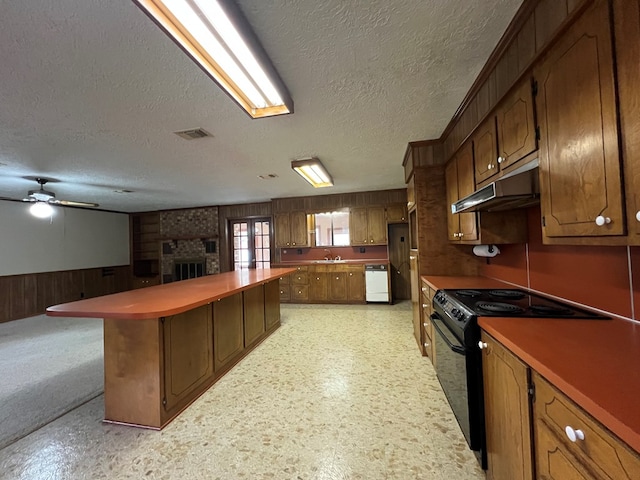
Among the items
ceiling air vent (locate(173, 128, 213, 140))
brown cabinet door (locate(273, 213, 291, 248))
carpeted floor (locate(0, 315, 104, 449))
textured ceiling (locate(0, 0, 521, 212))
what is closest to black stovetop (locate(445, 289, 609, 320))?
textured ceiling (locate(0, 0, 521, 212))

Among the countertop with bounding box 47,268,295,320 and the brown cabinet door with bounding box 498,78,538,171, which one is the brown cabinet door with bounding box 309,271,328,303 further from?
the brown cabinet door with bounding box 498,78,538,171

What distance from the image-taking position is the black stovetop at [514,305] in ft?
4.66

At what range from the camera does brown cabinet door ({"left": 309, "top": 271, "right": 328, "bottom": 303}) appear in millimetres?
5848

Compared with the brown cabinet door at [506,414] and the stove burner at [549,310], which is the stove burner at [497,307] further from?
the brown cabinet door at [506,414]

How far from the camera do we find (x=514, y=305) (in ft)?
5.43

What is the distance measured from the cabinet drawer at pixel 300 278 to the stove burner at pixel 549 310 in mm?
4664

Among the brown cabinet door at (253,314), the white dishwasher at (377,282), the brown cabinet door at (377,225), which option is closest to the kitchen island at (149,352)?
the brown cabinet door at (253,314)

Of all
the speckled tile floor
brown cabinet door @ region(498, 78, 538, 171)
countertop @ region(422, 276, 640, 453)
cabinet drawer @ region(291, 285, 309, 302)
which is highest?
brown cabinet door @ region(498, 78, 538, 171)

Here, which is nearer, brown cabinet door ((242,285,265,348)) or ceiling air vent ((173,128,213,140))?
ceiling air vent ((173,128,213,140))

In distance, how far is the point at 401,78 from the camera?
6.02 feet

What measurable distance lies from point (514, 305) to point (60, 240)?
843cm

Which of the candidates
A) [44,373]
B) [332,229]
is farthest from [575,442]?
[332,229]

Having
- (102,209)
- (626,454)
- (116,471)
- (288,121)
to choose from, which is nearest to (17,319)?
(102,209)

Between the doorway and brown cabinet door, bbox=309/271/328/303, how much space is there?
5.18 feet
